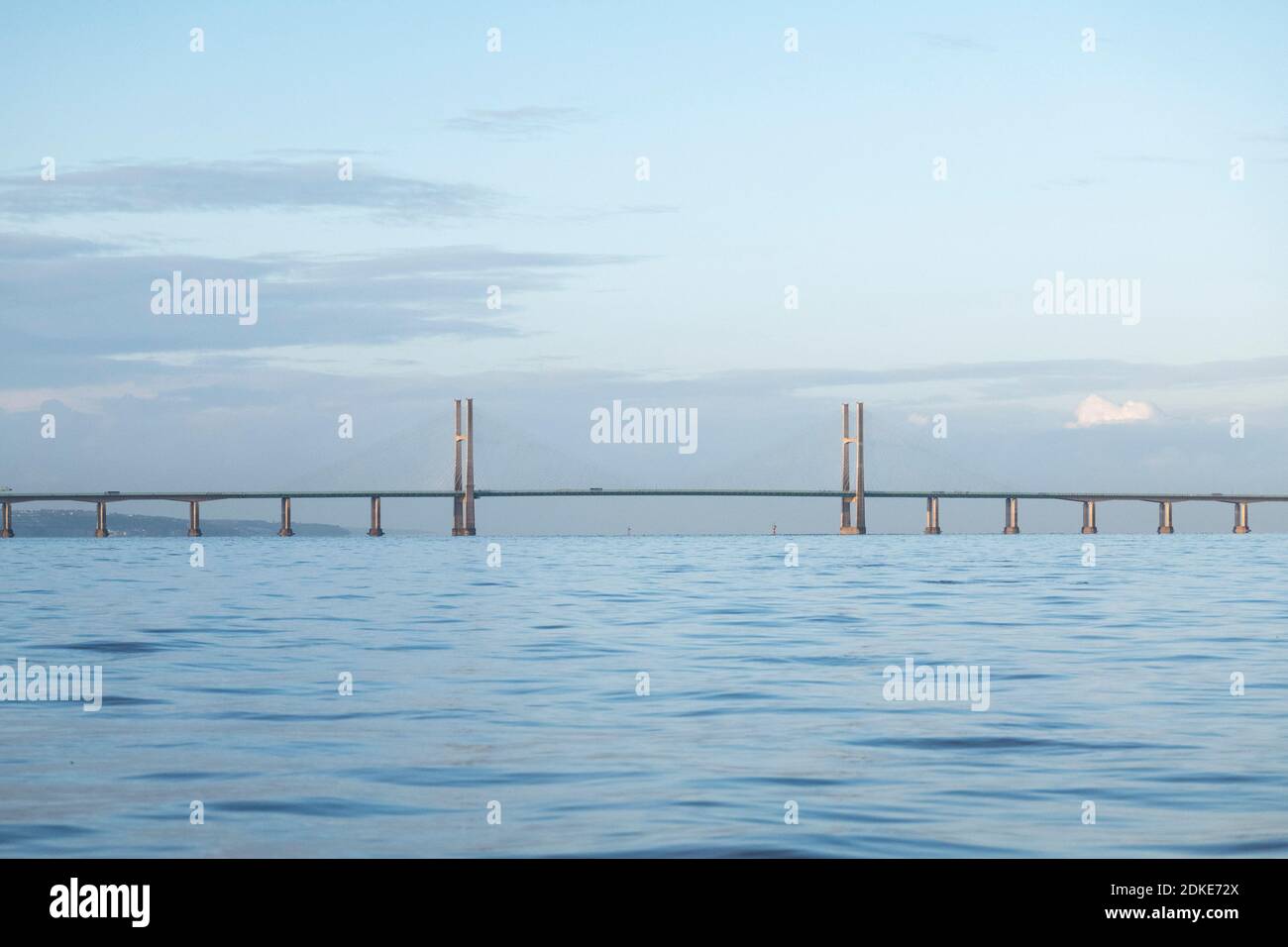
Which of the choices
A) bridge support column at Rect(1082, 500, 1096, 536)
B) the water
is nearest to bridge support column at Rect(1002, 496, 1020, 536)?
bridge support column at Rect(1082, 500, 1096, 536)

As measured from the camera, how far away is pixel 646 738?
43.5 ft

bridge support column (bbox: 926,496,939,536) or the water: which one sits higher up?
the water

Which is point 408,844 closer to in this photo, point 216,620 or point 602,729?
point 602,729

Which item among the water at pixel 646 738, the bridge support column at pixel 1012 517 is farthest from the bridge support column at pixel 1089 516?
the water at pixel 646 738

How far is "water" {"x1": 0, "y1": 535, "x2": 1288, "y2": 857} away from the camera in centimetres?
942

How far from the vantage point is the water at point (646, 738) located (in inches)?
371
